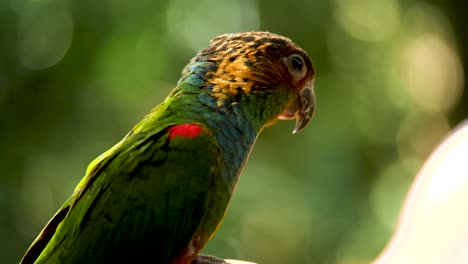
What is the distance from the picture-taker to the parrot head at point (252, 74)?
111 inches

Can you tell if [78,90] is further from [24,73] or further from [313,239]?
[313,239]

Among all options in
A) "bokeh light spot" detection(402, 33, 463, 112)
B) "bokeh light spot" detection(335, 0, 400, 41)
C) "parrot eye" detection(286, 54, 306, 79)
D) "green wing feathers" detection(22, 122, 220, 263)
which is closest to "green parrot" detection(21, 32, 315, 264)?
"green wing feathers" detection(22, 122, 220, 263)

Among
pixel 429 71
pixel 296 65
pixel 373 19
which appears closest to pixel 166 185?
pixel 296 65

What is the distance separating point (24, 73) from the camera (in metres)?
6.57

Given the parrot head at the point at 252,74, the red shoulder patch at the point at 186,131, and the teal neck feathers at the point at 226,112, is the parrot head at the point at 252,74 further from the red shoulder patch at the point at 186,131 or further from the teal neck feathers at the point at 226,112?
the red shoulder patch at the point at 186,131

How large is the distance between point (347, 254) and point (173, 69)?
278 cm

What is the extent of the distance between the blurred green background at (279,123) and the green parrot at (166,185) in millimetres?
3655

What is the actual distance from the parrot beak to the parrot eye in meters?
0.11

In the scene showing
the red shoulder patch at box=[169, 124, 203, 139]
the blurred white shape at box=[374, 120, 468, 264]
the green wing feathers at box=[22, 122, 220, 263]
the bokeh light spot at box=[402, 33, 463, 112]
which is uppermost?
the red shoulder patch at box=[169, 124, 203, 139]

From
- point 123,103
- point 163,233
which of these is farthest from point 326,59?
point 163,233

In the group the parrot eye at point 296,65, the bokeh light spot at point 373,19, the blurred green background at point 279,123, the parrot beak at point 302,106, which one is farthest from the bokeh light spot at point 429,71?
the parrot eye at point 296,65

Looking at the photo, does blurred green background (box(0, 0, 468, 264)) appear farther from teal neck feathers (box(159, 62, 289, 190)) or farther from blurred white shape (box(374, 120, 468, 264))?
blurred white shape (box(374, 120, 468, 264))

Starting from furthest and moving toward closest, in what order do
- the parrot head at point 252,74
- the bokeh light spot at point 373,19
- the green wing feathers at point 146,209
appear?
the bokeh light spot at point 373,19, the parrot head at point 252,74, the green wing feathers at point 146,209

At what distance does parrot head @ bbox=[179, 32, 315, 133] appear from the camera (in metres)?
A: 2.83
